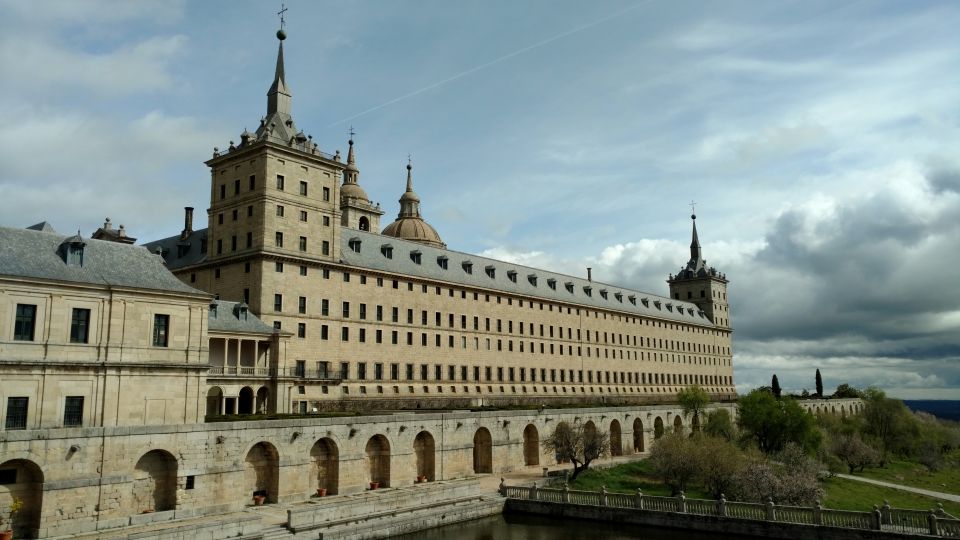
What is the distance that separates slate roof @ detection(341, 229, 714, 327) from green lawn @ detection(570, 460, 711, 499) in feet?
83.5

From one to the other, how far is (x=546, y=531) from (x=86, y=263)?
87.2 ft

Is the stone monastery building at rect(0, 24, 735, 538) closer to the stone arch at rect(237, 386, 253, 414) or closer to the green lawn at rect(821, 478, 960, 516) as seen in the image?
the stone arch at rect(237, 386, 253, 414)

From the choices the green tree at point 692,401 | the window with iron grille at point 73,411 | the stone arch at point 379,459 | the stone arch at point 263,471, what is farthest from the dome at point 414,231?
the window with iron grille at point 73,411

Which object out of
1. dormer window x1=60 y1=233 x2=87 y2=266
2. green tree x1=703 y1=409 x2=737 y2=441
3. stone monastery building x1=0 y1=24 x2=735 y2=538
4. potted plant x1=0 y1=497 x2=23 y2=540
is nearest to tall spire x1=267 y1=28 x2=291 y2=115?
stone monastery building x1=0 y1=24 x2=735 y2=538

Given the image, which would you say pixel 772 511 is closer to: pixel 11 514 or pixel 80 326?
pixel 80 326

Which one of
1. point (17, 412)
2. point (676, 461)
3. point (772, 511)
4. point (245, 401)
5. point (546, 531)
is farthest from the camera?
point (245, 401)

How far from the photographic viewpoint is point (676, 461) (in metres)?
50.1

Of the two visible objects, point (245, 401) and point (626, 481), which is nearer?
point (245, 401)

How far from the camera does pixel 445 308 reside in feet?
238

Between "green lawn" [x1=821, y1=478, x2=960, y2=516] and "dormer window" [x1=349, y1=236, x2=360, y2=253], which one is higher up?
"dormer window" [x1=349, y1=236, x2=360, y2=253]

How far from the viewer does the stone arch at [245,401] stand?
1987 inches

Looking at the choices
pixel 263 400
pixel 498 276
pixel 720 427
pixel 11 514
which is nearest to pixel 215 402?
pixel 263 400

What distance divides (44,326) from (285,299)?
25.4 m

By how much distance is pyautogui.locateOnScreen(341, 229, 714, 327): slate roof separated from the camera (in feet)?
219
